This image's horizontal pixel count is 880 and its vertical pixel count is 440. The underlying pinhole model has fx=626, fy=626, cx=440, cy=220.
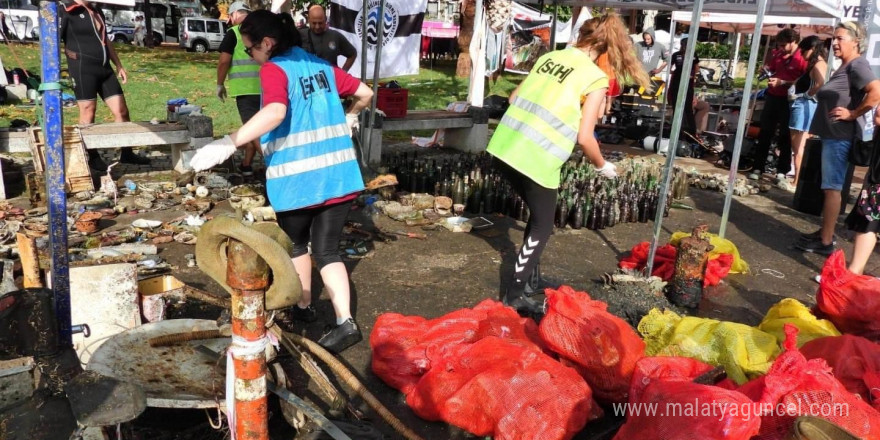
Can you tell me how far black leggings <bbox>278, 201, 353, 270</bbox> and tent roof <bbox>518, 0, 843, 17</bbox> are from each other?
4.70 metres

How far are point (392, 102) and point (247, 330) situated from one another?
7.05 m

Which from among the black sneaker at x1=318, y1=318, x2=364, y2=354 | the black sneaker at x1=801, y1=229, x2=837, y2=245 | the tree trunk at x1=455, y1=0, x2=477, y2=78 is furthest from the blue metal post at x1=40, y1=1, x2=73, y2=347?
the tree trunk at x1=455, y1=0, x2=477, y2=78

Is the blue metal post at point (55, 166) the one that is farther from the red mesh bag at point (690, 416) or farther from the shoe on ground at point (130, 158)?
the shoe on ground at point (130, 158)

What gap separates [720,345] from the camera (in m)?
3.16

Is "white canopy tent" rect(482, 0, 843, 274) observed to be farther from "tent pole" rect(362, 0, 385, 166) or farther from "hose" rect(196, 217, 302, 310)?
"hose" rect(196, 217, 302, 310)

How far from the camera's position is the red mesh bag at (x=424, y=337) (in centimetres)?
329

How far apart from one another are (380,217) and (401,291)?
1.84 meters

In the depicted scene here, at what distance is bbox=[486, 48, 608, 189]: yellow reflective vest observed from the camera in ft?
12.3

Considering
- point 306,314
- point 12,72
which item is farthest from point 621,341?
point 12,72

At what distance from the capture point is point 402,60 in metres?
8.88

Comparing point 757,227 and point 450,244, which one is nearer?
point 450,244

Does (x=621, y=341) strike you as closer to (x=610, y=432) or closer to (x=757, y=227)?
(x=610, y=432)

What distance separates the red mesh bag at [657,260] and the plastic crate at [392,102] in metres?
4.32

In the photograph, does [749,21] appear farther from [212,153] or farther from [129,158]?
[212,153]
